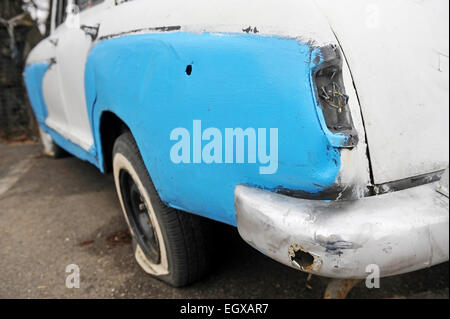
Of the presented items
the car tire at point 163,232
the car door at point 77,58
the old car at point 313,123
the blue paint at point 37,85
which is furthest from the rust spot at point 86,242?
the blue paint at point 37,85

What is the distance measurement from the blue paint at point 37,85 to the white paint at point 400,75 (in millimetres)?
2724

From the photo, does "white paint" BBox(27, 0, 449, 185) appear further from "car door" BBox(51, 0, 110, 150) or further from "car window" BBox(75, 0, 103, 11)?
"car window" BBox(75, 0, 103, 11)

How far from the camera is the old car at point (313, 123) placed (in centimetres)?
107

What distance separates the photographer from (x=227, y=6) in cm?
123

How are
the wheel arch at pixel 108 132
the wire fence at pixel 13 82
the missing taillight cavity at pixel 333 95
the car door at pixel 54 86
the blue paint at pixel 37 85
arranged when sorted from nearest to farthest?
the missing taillight cavity at pixel 333 95 → the wheel arch at pixel 108 132 → the car door at pixel 54 86 → the blue paint at pixel 37 85 → the wire fence at pixel 13 82

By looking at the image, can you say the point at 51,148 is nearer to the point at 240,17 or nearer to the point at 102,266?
the point at 102,266

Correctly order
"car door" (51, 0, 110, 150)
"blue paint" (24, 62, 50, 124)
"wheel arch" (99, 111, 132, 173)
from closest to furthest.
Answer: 1. "wheel arch" (99, 111, 132, 173)
2. "car door" (51, 0, 110, 150)
3. "blue paint" (24, 62, 50, 124)

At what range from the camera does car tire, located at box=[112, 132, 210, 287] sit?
172 cm

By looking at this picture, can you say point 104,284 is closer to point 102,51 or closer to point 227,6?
point 102,51

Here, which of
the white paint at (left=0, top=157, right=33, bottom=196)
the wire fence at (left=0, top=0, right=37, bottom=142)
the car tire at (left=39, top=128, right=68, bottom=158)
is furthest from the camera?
the wire fence at (left=0, top=0, right=37, bottom=142)

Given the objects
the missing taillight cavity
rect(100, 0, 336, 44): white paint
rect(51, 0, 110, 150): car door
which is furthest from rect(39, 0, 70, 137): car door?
the missing taillight cavity

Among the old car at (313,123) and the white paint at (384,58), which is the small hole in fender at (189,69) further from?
the white paint at (384,58)

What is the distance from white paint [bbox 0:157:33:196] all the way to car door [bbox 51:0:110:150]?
0.51m

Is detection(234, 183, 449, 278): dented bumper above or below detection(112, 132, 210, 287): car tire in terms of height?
above
